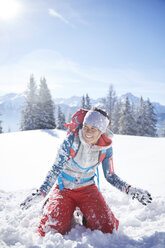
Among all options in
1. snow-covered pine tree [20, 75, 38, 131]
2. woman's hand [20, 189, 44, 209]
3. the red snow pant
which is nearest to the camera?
woman's hand [20, 189, 44, 209]

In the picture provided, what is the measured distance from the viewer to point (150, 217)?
7.69 feet

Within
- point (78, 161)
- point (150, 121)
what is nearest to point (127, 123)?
point (150, 121)

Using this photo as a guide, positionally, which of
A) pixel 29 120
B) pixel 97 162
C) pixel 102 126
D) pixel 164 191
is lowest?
pixel 29 120

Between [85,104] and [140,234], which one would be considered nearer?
[140,234]

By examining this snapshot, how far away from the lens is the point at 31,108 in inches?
849

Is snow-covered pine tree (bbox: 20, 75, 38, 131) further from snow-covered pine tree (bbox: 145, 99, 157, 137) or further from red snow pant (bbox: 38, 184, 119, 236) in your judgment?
red snow pant (bbox: 38, 184, 119, 236)

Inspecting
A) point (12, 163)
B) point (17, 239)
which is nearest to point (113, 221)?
point (17, 239)

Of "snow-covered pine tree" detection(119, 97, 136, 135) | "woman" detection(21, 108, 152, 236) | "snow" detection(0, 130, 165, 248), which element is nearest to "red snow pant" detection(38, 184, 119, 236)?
"woman" detection(21, 108, 152, 236)

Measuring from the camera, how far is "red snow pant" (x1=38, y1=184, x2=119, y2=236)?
1979mm

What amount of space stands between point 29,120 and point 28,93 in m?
3.71

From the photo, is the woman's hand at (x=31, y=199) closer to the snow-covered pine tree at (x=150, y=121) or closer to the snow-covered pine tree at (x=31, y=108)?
the snow-covered pine tree at (x=31, y=108)

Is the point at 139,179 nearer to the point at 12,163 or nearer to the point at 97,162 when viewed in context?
the point at 97,162

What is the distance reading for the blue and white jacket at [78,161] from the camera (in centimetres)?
218

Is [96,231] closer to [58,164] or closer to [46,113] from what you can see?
[58,164]
